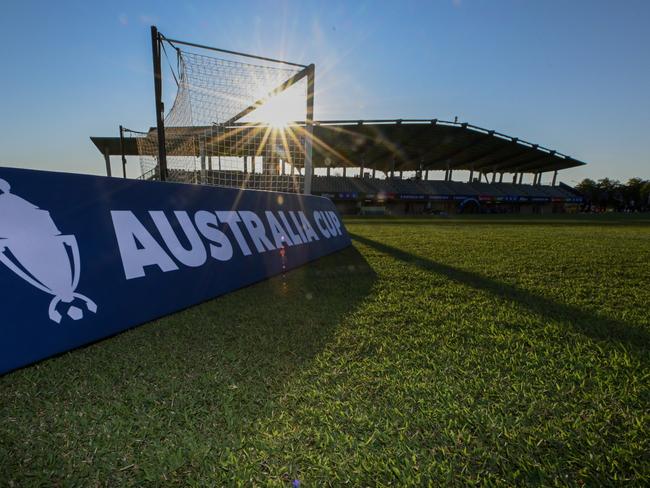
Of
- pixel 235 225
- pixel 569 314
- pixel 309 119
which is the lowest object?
pixel 569 314

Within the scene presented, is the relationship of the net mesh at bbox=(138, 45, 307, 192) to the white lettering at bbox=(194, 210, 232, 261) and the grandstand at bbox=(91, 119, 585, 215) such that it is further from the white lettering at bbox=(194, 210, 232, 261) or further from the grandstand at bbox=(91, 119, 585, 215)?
the grandstand at bbox=(91, 119, 585, 215)

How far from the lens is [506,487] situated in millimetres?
1068

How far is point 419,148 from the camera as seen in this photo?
45.4m

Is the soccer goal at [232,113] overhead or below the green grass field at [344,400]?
overhead

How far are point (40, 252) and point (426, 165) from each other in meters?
60.8

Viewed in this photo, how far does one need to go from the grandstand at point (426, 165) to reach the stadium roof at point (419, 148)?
12 cm

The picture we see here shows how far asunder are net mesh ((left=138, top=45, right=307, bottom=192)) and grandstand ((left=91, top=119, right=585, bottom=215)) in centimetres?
2630

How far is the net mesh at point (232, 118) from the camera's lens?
8.23m

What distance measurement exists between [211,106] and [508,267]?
8.53 metres

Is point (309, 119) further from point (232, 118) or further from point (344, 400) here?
point (344, 400)

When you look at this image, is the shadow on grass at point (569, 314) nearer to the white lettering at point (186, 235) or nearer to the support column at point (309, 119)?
the white lettering at point (186, 235)

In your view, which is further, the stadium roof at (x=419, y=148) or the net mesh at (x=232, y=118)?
the stadium roof at (x=419, y=148)

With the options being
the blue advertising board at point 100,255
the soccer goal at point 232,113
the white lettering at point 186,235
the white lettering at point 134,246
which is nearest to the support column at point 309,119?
the soccer goal at point 232,113

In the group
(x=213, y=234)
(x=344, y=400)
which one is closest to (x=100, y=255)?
(x=213, y=234)
